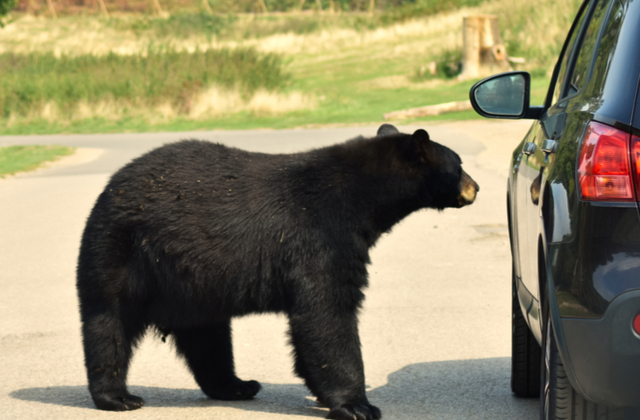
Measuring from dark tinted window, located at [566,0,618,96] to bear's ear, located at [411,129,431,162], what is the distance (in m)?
0.77

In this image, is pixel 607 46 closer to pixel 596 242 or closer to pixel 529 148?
pixel 596 242

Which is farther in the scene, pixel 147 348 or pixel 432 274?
pixel 432 274

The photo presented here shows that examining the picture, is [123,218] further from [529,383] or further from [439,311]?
[439,311]

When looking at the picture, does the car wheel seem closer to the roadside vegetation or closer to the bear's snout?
the bear's snout

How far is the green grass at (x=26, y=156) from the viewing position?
15864mm

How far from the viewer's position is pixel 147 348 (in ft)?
18.4

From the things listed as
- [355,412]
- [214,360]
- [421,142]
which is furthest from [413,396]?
[421,142]

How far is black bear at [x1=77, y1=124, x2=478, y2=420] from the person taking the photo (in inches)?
157

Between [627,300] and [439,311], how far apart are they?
4.03 m

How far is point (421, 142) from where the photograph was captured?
432 centimetres

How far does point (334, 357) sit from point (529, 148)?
1.34 meters

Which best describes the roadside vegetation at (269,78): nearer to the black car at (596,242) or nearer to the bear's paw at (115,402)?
the bear's paw at (115,402)

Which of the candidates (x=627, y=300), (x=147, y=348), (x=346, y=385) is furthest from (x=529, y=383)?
(x=147, y=348)

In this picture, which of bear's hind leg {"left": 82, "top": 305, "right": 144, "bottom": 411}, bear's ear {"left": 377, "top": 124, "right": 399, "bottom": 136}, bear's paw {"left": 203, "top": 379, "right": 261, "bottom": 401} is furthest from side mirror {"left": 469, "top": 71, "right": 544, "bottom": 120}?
bear's hind leg {"left": 82, "top": 305, "right": 144, "bottom": 411}
